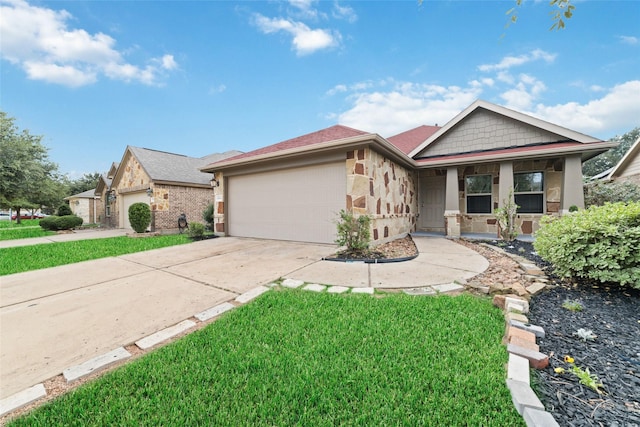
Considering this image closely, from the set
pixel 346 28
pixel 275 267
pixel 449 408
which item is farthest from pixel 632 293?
pixel 346 28

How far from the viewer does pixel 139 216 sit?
9836 millimetres

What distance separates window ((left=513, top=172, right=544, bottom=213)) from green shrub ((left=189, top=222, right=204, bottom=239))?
10.7 meters

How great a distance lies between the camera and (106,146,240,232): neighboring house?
11.3m

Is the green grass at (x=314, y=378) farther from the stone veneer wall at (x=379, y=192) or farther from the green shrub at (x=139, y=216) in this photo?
the green shrub at (x=139, y=216)

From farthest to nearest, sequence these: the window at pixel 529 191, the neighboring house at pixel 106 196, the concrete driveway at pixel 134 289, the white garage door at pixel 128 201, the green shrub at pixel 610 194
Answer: the neighboring house at pixel 106 196
the white garage door at pixel 128 201
the green shrub at pixel 610 194
the window at pixel 529 191
the concrete driveway at pixel 134 289

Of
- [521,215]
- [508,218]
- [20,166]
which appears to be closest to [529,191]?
[521,215]

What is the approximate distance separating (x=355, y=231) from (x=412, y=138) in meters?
8.09

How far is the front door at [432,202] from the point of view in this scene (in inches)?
378

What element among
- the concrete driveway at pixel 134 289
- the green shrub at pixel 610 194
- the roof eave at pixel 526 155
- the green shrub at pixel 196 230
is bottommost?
Result: the concrete driveway at pixel 134 289

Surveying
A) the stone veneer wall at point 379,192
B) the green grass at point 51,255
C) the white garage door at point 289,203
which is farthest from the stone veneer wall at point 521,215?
the green grass at point 51,255

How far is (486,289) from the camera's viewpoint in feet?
10.2

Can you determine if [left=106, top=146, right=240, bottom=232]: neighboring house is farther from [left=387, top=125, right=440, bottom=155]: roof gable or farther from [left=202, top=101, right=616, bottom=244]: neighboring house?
[left=387, top=125, right=440, bottom=155]: roof gable

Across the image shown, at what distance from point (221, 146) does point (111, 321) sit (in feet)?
57.1

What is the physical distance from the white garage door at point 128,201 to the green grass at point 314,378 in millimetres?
12624
